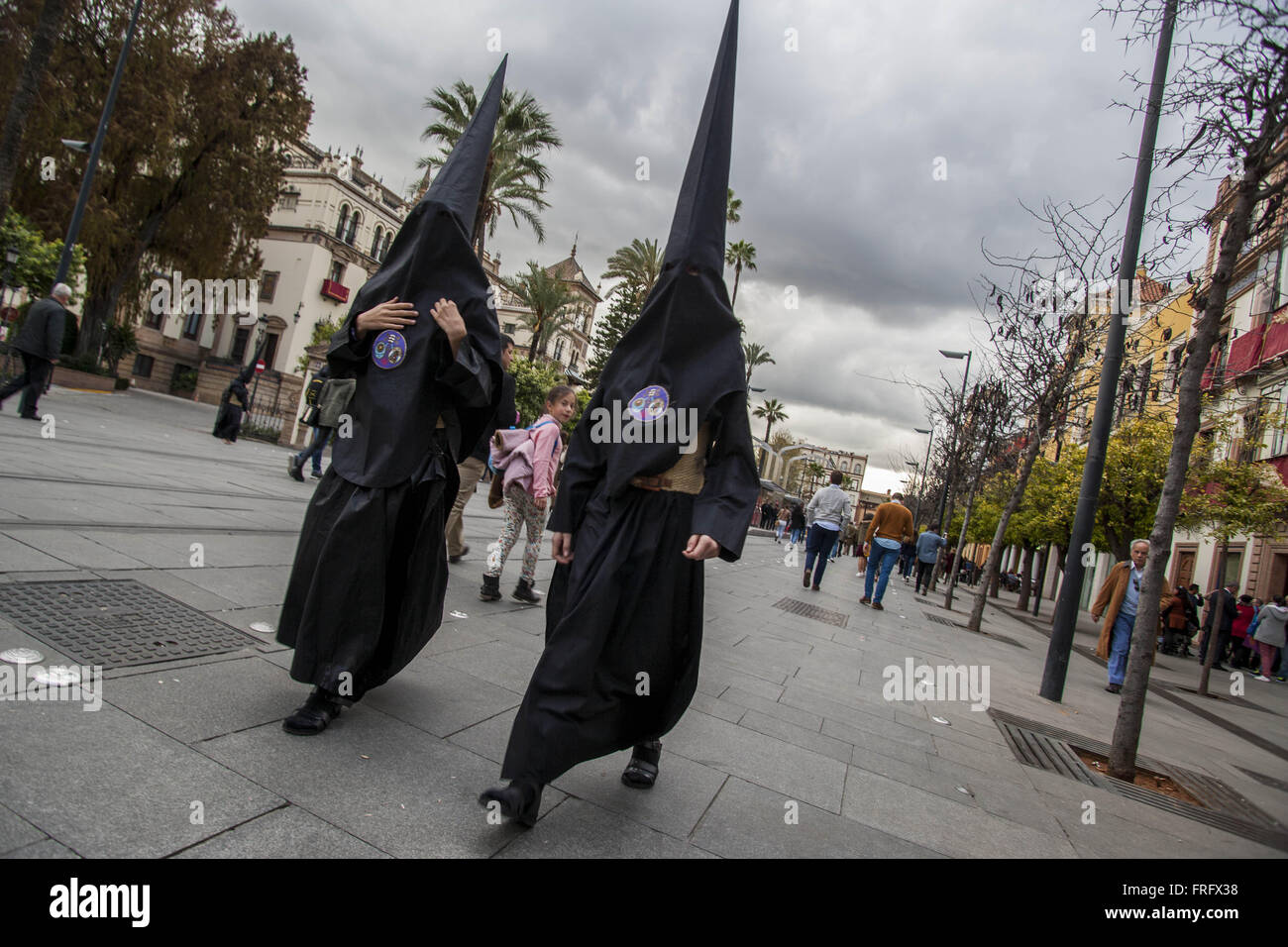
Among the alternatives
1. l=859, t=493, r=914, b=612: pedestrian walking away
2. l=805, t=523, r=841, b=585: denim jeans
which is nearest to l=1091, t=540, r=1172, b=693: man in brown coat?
l=859, t=493, r=914, b=612: pedestrian walking away

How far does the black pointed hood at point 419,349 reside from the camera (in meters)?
3.01

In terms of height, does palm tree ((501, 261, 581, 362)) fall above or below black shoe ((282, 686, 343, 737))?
above

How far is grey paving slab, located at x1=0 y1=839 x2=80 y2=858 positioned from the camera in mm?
1785

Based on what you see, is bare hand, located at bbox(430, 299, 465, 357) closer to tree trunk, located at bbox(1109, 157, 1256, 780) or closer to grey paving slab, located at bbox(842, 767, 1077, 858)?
grey paving slab, located at bbox(842, 767, 1077, 858)

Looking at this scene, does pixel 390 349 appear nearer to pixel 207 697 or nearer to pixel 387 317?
pixel 387 317

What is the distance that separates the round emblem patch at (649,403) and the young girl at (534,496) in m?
3.50

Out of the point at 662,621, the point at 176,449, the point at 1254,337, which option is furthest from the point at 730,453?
the point at 1254,337

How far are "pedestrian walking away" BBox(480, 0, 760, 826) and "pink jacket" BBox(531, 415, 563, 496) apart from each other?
136 inches

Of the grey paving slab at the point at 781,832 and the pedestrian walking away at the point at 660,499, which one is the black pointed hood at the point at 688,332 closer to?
the pedestrian walking away at the point at 660,499

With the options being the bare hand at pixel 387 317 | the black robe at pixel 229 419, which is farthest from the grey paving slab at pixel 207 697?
the black robe at pixel 229 419

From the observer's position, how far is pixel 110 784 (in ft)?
7.12
